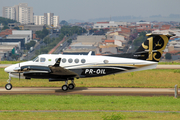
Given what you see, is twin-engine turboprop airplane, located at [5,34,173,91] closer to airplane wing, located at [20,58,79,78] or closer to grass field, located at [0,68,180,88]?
airplane wing, located at [20,58,79,78]

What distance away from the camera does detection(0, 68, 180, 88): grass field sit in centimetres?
3631

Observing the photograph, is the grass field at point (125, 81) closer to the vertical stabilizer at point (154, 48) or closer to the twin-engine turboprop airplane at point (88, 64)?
the twin-engine turboprop airplane at point (88, 64)

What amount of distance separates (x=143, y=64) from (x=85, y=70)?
242 inches

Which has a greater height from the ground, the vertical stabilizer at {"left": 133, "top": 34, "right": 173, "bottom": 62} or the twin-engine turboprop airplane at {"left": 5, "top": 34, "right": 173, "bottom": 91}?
the vertical stabilizer at {"left": 133, "top": 34, "right": 173, "bottom": 62}

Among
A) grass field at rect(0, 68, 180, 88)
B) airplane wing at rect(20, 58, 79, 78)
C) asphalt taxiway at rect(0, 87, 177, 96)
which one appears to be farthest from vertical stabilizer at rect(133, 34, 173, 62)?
airplane wing at rect(20, 58, 79, 78)
